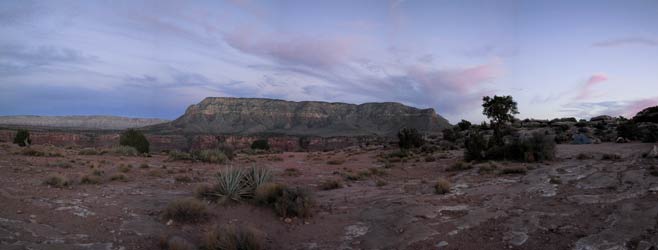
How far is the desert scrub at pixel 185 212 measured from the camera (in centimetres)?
786

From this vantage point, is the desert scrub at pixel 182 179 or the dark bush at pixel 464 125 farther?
the dark bush at pixel 464 125

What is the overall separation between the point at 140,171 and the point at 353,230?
1163 centimetres

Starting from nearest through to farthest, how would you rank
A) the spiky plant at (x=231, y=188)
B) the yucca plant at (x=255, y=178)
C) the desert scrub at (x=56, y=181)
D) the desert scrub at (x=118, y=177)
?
the spiky plant at (x=231, y=188)
the yucca plant at (x=255, y=178)
the desert scrub at (x=56, y=181)
the desert scrub at (x=118, y=177)

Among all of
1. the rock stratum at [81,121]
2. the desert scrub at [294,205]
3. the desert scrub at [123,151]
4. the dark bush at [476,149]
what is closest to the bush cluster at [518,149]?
the dark bush at [476,149]

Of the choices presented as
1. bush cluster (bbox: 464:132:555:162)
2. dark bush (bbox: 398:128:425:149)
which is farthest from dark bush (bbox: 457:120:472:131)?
bush cluster (bbox: 464:132:555:162)

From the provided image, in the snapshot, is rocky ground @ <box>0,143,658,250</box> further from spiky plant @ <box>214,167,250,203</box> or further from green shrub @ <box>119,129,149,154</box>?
green shrub @ <box>119,129,149,154</box>

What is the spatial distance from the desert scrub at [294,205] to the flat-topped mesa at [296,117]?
8435 centimetres

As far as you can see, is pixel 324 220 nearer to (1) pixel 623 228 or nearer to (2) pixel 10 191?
(1) pixel 623 228

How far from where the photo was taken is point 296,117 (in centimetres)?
11644

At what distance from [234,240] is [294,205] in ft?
7.46

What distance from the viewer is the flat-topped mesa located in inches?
3856

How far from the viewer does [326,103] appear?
124125 millimetres

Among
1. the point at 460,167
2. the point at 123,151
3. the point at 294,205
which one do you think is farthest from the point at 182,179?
the point at 123,151

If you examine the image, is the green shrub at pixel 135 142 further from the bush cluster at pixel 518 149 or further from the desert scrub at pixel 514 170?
the desert scrub at pixel 514 170
